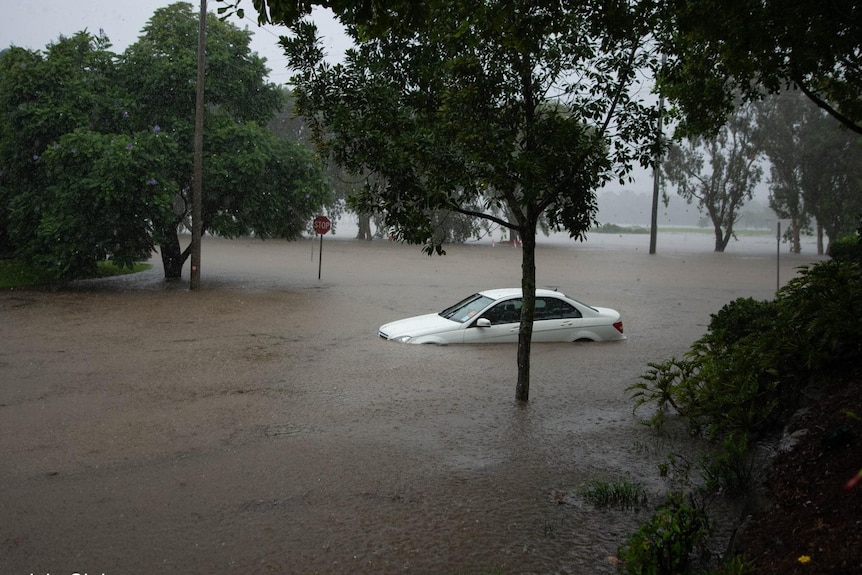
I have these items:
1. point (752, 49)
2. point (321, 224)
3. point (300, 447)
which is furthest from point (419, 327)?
point (321, 224)

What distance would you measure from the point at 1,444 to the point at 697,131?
9.47 m

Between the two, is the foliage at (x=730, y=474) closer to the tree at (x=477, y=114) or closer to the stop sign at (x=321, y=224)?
the tree at (x=477, y=114)

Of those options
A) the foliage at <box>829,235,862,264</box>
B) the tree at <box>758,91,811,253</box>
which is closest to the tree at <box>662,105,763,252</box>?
the tree at <box>758,91,811,253</box>

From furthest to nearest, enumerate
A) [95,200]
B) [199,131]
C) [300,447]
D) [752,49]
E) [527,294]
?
[199,131] < [95,200] < [527,294] < [752,49] < [300,447]

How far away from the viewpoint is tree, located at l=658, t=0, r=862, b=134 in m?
7.66

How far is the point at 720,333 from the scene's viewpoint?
939 centimetres

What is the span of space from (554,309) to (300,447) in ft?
25.0

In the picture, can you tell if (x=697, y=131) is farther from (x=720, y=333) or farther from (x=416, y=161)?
(x=416, y=161)

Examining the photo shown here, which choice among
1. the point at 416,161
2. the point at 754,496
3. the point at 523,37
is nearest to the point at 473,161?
the point at 416,161

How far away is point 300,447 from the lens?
7.84 m

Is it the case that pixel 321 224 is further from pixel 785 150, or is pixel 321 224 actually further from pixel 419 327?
pixel 785 150

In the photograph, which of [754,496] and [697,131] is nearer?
[754,496]

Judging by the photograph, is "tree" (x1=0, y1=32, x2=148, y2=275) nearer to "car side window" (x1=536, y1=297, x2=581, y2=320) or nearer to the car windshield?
the car windshield

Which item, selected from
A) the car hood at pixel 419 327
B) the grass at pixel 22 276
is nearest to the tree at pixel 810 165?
the car hood at pixel 419 327
